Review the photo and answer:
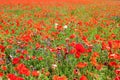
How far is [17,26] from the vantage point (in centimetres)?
923

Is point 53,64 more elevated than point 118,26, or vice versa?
point 53,64

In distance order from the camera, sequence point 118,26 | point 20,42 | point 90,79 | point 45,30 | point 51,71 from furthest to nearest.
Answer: point 118,26
point 45,30
point 20,42
point 51,71
point 90,79

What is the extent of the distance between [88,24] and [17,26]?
194 cm

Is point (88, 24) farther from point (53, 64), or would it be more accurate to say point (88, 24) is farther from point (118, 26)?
point (53, 64)

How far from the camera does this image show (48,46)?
6164 mm

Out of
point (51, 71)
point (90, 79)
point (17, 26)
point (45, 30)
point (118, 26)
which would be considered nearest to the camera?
point (90, 79)

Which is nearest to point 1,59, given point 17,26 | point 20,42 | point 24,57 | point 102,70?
point 24,57

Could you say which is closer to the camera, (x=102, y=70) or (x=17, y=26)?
(x=102, y=70)

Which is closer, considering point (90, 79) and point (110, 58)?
point (90, 79)

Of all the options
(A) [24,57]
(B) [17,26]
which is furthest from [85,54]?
(B) [17,26]

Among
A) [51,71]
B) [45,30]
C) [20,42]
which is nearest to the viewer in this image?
[51,71]

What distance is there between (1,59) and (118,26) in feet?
18.5

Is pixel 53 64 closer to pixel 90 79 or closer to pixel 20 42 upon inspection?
pixel 90 79

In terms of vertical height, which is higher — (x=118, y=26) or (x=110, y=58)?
(x=110, y=58)
